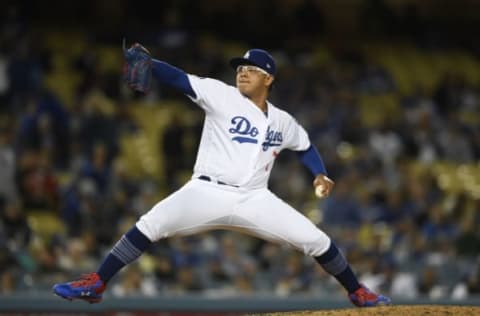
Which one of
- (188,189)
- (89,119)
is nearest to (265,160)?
(188,189)

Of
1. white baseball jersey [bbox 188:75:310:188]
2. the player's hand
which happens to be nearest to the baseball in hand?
the player's hand

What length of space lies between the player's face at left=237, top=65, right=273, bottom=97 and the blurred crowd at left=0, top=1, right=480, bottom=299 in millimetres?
4060

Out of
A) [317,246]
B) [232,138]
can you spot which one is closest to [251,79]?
[232,138]

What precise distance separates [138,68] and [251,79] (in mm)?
720

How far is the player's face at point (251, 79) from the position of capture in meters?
6.57

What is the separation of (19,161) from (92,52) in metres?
2.74

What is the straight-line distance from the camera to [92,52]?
1402 centimetres

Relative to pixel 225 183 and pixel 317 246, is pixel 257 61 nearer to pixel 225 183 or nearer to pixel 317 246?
pixel 225 183

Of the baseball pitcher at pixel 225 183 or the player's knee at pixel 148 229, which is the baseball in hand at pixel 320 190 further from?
the player's knee at pixel 148 229

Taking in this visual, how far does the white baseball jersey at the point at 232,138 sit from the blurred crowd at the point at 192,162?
159 inches

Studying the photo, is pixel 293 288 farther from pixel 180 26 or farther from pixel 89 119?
pixel 180 26

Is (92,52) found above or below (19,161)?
above

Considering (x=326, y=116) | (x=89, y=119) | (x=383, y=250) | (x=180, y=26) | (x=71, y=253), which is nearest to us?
(x=71, y=253)

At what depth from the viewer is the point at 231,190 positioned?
6332mm
